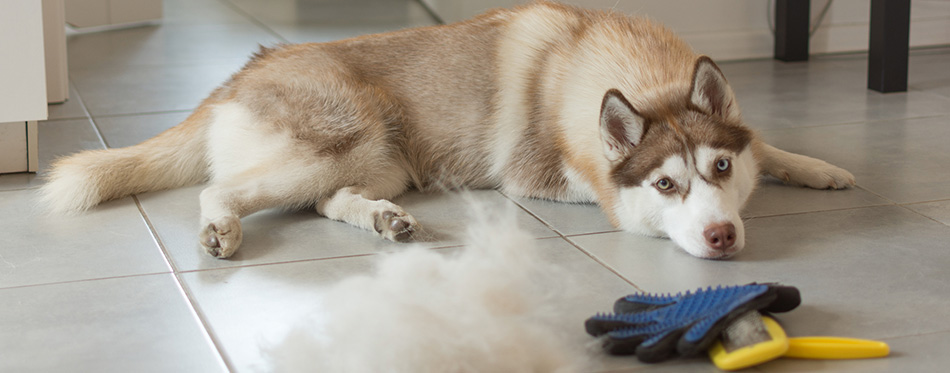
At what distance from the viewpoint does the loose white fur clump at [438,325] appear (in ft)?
5.40

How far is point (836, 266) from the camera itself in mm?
2232

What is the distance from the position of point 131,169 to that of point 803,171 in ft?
6.99

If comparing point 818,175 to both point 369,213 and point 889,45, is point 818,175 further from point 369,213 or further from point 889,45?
point 889,45

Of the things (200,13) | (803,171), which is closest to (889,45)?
(803,171)

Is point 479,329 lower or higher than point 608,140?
lower

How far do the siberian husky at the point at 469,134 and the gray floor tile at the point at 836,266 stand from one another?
0.28 feet

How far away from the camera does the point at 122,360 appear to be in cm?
180

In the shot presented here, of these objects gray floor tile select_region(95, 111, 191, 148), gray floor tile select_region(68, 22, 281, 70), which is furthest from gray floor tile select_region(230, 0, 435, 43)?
gray floor tile select_region(95, 111, 191, 148)

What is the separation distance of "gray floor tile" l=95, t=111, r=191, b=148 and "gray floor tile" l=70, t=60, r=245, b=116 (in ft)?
0.35

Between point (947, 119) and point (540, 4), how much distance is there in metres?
1.87

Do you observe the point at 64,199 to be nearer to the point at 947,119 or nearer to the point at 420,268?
the point at 420,268

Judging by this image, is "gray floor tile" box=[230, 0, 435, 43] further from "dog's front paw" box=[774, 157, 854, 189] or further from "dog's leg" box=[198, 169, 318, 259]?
"dog's front paw" box=[774, 157, 854, 189]

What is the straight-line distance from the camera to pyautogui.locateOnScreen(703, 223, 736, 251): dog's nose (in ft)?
7.30

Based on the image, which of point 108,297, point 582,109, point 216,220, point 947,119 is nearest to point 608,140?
point 582,109
